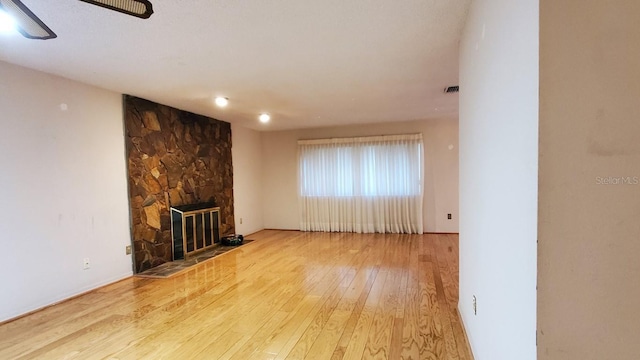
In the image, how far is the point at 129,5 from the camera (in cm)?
136

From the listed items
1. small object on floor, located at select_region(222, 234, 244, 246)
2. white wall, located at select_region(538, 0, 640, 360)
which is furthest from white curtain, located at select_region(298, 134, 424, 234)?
white wall, located at select_region(538, 0, 640, 360)

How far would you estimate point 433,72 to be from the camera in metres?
3.00

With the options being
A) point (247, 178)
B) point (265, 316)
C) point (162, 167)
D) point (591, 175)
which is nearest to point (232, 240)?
point (247, 178)

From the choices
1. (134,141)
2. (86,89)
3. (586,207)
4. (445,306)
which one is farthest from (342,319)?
(86,89)

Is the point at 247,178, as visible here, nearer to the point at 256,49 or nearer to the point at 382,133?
the point at 382,133

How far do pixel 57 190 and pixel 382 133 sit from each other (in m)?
5.04

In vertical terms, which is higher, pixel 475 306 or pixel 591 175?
pixel 591 175

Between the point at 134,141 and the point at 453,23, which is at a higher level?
the point at 453,23

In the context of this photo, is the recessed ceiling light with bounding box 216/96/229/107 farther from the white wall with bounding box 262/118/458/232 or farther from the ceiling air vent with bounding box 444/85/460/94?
the ceiling air vent with bounding box 444/85/460/94

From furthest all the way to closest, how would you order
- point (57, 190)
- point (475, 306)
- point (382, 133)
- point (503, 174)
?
1. point (382, 133)
2. point (57, 190)
3. point (475, 306)
4. point (503, 174)

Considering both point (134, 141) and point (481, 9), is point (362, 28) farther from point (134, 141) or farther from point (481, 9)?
point (134, 141)

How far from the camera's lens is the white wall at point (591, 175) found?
732 mm

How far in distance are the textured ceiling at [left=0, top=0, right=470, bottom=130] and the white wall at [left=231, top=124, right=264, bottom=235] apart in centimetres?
212

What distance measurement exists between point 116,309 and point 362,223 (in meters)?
4.35
